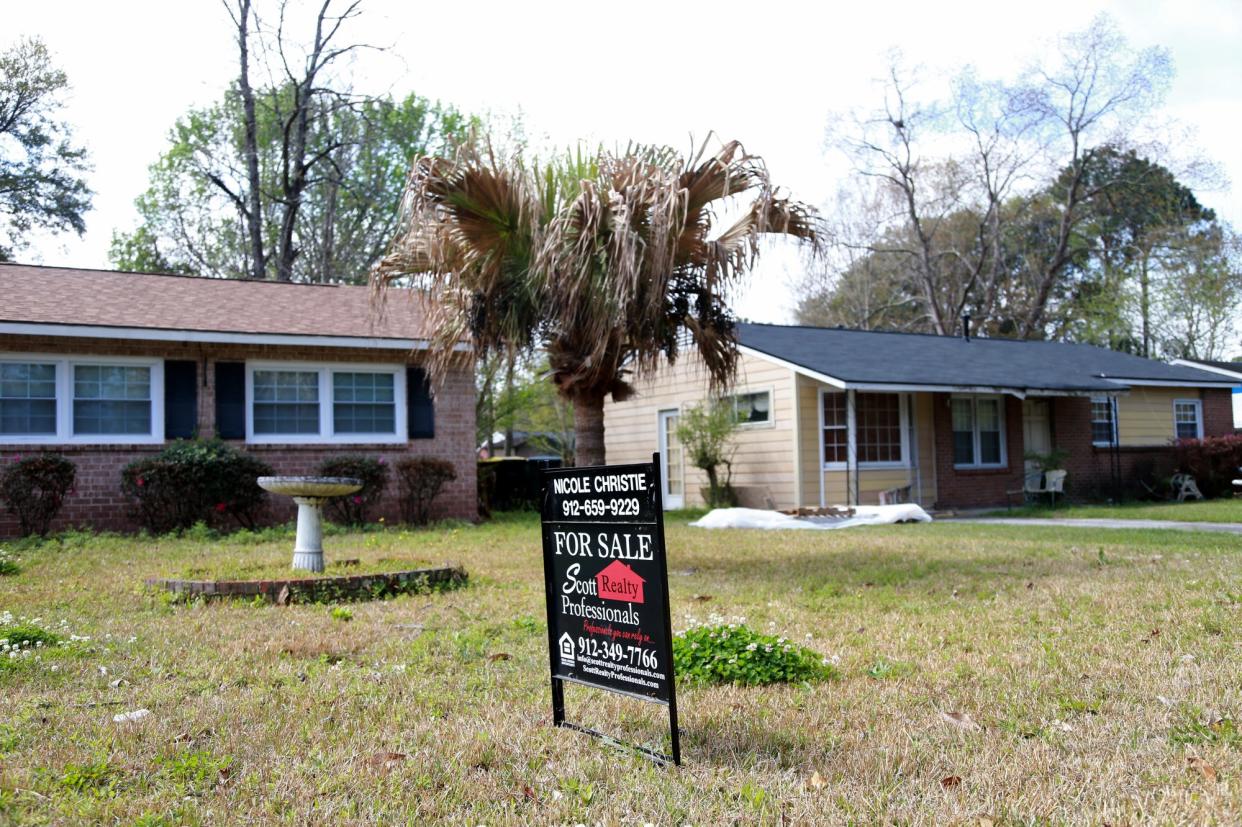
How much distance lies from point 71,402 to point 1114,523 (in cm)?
1588

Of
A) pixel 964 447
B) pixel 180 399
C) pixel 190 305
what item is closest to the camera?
pixel 180 399

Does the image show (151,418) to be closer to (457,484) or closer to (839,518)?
(457,484)

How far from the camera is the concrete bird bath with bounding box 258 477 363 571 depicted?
9430 mm

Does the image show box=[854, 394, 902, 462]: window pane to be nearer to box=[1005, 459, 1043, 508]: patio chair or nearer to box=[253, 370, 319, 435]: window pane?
box=[1005, 459, 1043, 508]: patio chair

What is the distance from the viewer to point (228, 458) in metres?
15.3

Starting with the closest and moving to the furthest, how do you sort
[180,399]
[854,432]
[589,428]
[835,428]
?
1. [589,428]
2. [180,399]
3. [854,432]
4. [835,428]

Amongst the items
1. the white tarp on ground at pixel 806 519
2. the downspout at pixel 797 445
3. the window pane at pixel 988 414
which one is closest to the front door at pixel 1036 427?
the window pane at pixel 988 414

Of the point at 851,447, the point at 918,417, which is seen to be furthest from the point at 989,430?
the point at 851,447

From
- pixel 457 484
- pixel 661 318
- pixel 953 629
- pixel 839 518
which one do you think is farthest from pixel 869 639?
pixel 457 484

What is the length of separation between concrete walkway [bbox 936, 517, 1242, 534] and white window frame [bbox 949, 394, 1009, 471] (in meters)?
2.89

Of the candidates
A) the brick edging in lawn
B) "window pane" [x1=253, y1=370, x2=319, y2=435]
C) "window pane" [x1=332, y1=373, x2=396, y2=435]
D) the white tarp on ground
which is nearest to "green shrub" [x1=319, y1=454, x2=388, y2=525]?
"window pane" [x1=332, y1=373, x2=396, y2=435]

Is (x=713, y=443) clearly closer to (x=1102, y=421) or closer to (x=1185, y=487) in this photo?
(x=1102, y=421)

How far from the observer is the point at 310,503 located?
9.73 m

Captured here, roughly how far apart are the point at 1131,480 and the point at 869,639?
19.8 metres
